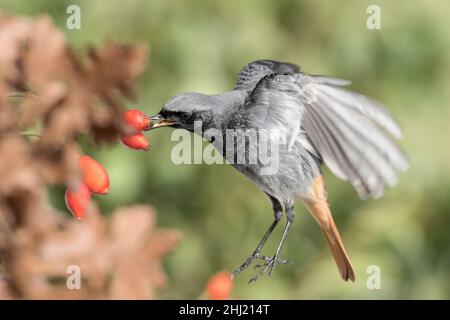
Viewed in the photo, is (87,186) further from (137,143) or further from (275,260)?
(275,260)

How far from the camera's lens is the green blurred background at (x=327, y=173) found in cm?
379

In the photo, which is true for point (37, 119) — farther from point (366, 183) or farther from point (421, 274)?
point (421, 274)

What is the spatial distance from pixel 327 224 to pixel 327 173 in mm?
1651

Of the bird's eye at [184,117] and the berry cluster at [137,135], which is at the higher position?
the bird's eye at [184,117]

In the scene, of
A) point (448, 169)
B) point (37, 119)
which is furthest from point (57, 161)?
point (448, 169)

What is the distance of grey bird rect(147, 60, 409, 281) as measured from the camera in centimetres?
155

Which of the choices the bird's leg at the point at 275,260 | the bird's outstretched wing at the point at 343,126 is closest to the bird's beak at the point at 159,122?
the bird's outstretched wing at the point at 343,126

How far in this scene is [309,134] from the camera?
172 centimetres

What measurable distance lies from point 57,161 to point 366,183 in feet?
3.06

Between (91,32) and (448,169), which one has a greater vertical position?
(91,32)

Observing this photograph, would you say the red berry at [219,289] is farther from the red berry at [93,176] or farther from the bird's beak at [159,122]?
the bird's beak at [159,122]

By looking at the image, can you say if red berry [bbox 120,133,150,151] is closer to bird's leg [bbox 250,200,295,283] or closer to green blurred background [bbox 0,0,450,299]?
bird's leg [bbox 250,200,295,283]

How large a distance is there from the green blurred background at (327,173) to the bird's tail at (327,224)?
167 centimetres

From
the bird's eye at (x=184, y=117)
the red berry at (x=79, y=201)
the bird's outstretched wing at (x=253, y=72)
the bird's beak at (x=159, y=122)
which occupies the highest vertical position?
the bird's outstretched wing at (x=253, y=72)
